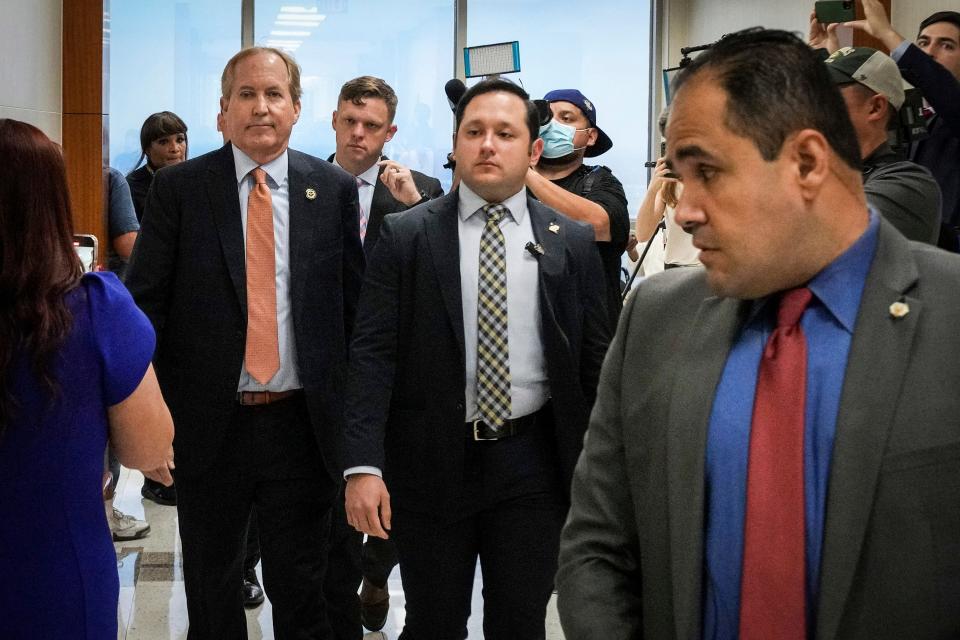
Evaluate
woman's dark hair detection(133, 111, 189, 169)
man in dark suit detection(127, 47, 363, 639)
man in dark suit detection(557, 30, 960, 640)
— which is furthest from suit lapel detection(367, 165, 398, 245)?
man in dark suit detection(557, 30, 960, 640)

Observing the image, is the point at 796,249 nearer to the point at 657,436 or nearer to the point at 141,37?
the point at 657,436

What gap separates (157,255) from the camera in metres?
2.74

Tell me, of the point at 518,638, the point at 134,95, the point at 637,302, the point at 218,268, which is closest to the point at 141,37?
the point at 134,95

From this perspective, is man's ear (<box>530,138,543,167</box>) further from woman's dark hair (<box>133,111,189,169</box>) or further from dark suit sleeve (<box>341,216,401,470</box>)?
woman's dark hair (<box>133,111,189,169</box>)

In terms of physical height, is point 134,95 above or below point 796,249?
above

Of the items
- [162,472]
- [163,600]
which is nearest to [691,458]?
[162,472]

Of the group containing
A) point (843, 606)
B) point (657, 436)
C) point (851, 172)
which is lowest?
point (843, 606)

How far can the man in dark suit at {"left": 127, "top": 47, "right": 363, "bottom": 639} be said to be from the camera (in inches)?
107

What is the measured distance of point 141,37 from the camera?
27.3 ft

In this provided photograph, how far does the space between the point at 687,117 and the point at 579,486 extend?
48 cm

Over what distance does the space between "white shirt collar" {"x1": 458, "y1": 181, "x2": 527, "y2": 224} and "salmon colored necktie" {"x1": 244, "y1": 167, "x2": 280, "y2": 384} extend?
564mm

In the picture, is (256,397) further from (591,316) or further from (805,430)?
(805,430)

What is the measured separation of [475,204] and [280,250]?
1.96 feet

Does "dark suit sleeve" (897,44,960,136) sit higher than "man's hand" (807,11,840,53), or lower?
lower
